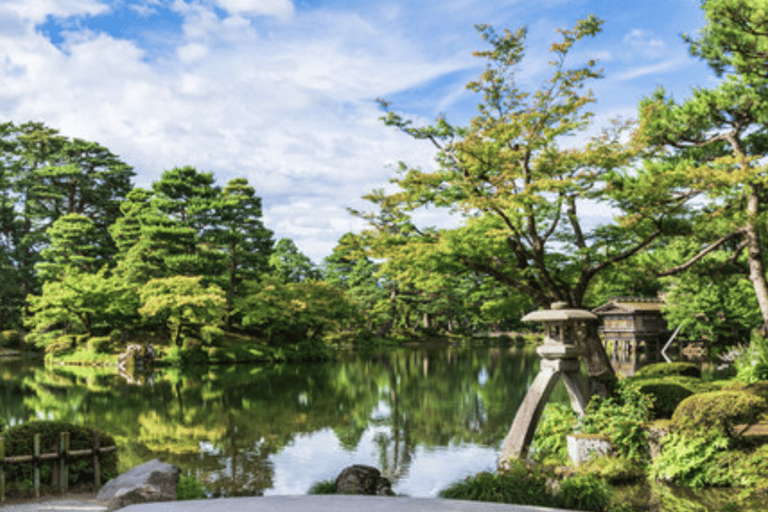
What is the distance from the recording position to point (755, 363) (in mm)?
14828

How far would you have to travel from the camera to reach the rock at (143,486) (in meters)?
7.21

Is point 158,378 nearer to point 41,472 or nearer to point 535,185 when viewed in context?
point 41,472

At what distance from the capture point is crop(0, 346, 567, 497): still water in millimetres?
11070

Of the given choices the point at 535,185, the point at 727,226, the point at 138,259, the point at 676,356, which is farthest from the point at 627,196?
the point at 138,259

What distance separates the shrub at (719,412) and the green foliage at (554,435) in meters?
2.05

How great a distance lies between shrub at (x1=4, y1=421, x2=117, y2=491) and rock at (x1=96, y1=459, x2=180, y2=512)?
1082 millimetres

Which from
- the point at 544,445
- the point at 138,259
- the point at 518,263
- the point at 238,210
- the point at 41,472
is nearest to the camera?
the point at 41,472

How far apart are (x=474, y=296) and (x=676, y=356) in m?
24.8

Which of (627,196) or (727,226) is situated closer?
(627,196)

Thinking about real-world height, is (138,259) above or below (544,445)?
above

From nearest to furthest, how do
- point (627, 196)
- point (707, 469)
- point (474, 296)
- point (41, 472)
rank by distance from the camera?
1. point (41, 472)
2. point (707, 469)
3. point (627, 196)
4. point (474, 296)

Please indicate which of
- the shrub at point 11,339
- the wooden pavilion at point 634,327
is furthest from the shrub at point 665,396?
the shrub at point 11,339

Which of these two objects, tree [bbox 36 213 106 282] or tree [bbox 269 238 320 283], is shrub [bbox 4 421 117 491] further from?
tree [bbox 269 238 320 283]

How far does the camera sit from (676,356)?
3494 cm
